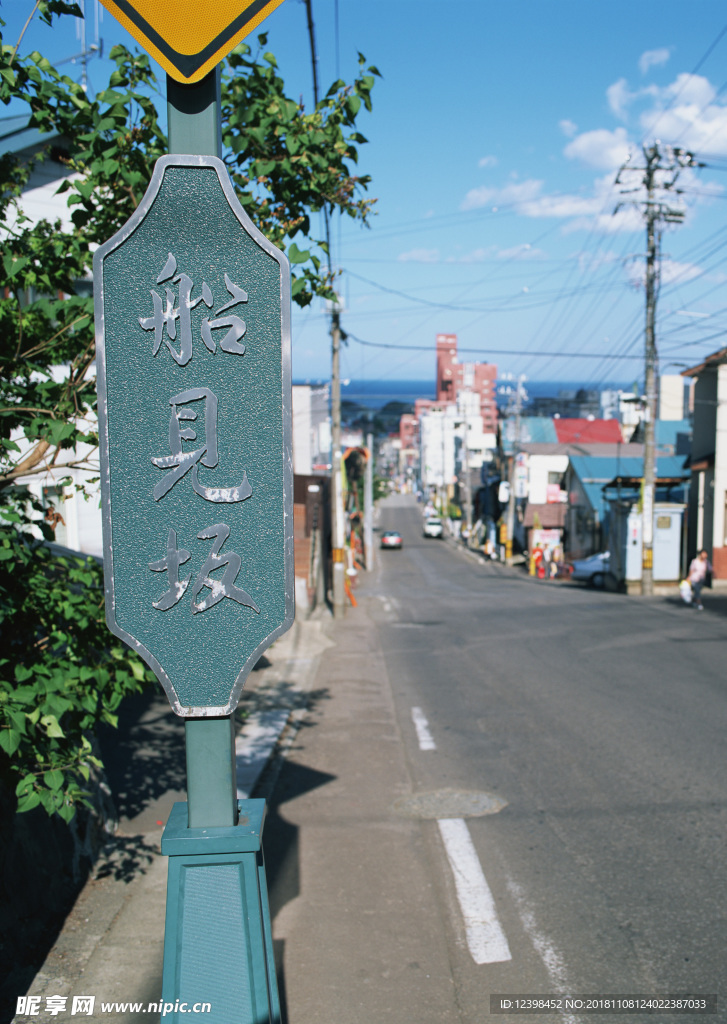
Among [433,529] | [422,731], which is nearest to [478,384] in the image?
[433,529]

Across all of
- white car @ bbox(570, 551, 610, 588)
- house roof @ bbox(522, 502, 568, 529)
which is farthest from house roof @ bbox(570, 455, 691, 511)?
house roof @ bbox(522, 502, 568, 529)

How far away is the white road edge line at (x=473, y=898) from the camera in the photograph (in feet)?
16.0

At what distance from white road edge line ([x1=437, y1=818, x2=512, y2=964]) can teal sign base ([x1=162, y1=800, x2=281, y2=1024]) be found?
9.50 ft

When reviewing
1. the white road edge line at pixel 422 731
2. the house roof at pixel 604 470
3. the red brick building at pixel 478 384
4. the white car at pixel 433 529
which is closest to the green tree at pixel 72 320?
the white road edge line at pixel 422 731

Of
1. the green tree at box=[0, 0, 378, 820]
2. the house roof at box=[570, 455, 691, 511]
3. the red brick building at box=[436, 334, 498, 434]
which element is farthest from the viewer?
the red brick building at box=[436, 334, 498, 434]

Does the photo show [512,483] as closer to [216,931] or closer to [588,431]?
[588,431]

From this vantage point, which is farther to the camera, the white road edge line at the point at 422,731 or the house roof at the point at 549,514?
the house roof at the point at 549,514

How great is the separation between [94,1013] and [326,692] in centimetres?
904

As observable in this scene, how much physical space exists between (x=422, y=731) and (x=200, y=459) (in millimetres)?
8313

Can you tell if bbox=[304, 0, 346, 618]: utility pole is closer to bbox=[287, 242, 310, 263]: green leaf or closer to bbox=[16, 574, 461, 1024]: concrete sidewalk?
bbox=[16, 574, 461, 1024]: concrete sidewalk

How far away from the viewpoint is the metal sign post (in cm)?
239

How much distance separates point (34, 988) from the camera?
452 centimetres

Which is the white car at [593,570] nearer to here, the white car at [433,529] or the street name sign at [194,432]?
the street name sign at [194,432]

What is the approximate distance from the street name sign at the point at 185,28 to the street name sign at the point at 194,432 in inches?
10.6
